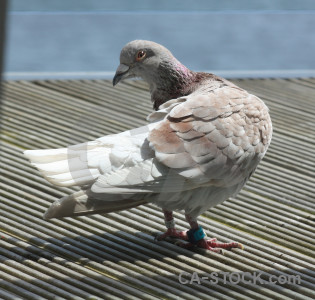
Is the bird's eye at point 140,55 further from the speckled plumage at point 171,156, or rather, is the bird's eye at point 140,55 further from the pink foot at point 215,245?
the pink foot at point 215,245

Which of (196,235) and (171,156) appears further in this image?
(196,235)

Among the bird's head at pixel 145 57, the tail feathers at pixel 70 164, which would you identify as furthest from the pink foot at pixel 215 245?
the bird's head at pixel 145 57

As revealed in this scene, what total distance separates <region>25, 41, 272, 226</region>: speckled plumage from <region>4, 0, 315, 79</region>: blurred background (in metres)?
3.85

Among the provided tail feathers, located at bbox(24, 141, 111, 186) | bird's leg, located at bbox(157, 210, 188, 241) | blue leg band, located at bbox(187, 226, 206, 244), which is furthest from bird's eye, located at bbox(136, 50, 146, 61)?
blue leg band, located at bbox(187, 226, 206, 244)

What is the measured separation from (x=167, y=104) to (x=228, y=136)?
12.9 inches

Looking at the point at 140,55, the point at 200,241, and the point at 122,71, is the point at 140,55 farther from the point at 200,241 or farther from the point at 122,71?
the point at 200,241

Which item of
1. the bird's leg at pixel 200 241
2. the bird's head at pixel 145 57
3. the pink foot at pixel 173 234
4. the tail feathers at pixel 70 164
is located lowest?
the pink foot at pixel 173 234

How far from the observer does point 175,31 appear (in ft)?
24.6

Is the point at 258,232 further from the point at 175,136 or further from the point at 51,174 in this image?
the point at 51,174

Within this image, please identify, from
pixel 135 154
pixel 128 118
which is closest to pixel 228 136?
pixel 135 154

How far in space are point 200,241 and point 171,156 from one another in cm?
55

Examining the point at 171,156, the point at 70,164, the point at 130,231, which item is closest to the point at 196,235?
the point at 130,231

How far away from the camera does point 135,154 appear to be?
264 centimetres

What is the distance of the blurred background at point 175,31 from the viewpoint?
6936 mm
